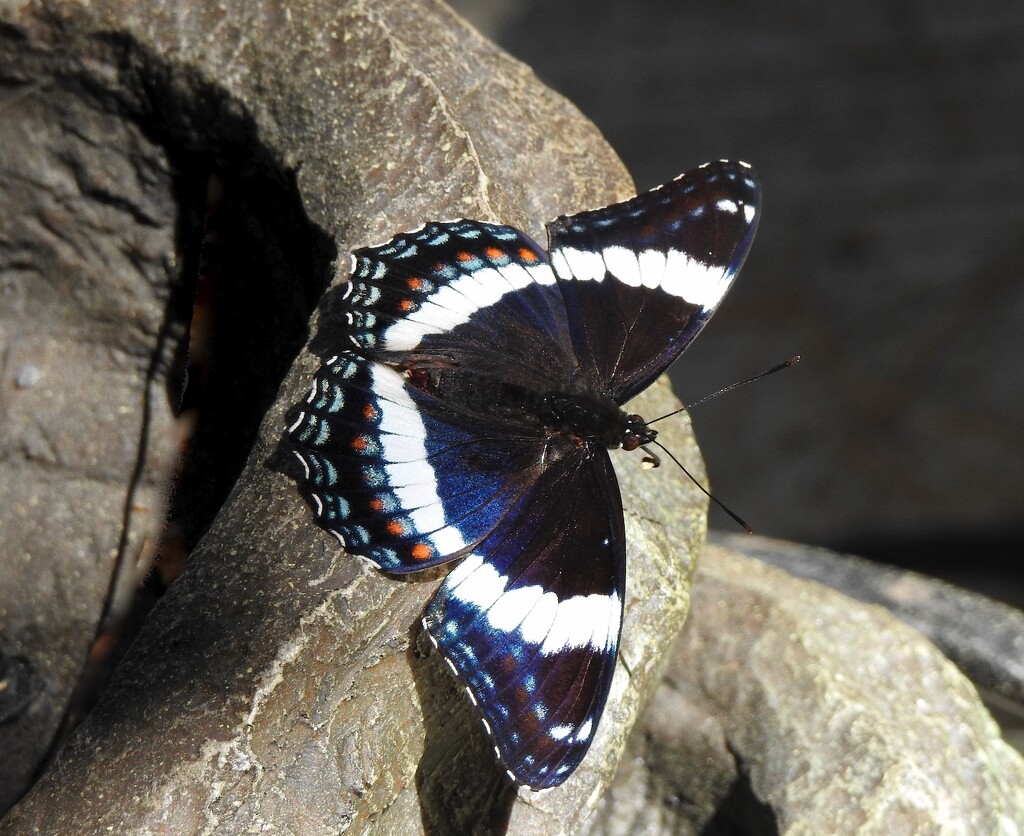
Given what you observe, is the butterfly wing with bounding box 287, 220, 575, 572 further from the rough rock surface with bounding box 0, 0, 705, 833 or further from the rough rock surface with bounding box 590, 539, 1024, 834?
the rough rock surface with bounding box 590, 539, 1024, 834

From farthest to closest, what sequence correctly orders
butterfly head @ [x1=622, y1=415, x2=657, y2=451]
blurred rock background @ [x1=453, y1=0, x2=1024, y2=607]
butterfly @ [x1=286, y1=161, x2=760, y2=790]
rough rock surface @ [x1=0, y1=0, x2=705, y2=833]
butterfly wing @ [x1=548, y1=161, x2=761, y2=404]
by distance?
blurred rock background @ [x1=453, y1=0, x2=1024, y2=607], butterfly wing @ [x1=548, y1=161, x2=761, y2=404], butterfly head @ [x1=622, y1=415, x2=657, y2=451], butterfly @ [x1=286, y1=161, x2=760, y2=790], rough rock surface @ [x1=0, y1=0, x2=705, y2=833]

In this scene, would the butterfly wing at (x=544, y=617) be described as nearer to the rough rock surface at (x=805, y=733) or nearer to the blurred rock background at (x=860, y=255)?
the rough rock surface at (x=805, y=733)

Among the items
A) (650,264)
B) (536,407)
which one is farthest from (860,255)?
(536,407)

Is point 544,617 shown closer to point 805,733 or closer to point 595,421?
point 595,421

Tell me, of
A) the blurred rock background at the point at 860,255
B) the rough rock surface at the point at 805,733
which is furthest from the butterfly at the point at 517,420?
the blurred rock background at the point at 860,255

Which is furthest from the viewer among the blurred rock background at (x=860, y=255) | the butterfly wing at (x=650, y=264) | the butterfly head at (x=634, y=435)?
the blurred rock background at (x=860, y=255)

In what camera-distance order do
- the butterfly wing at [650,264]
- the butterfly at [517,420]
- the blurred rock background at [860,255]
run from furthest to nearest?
the blurred rock background at [860,255]
the butterfly wing at [650,264]
the butterfly at [517,420]

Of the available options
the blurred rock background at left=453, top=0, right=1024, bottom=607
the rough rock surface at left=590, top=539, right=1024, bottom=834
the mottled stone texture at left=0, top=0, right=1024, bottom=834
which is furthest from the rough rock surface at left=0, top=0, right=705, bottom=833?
the blurred rock background at left=453, top=0, right=1024, bottom=607
